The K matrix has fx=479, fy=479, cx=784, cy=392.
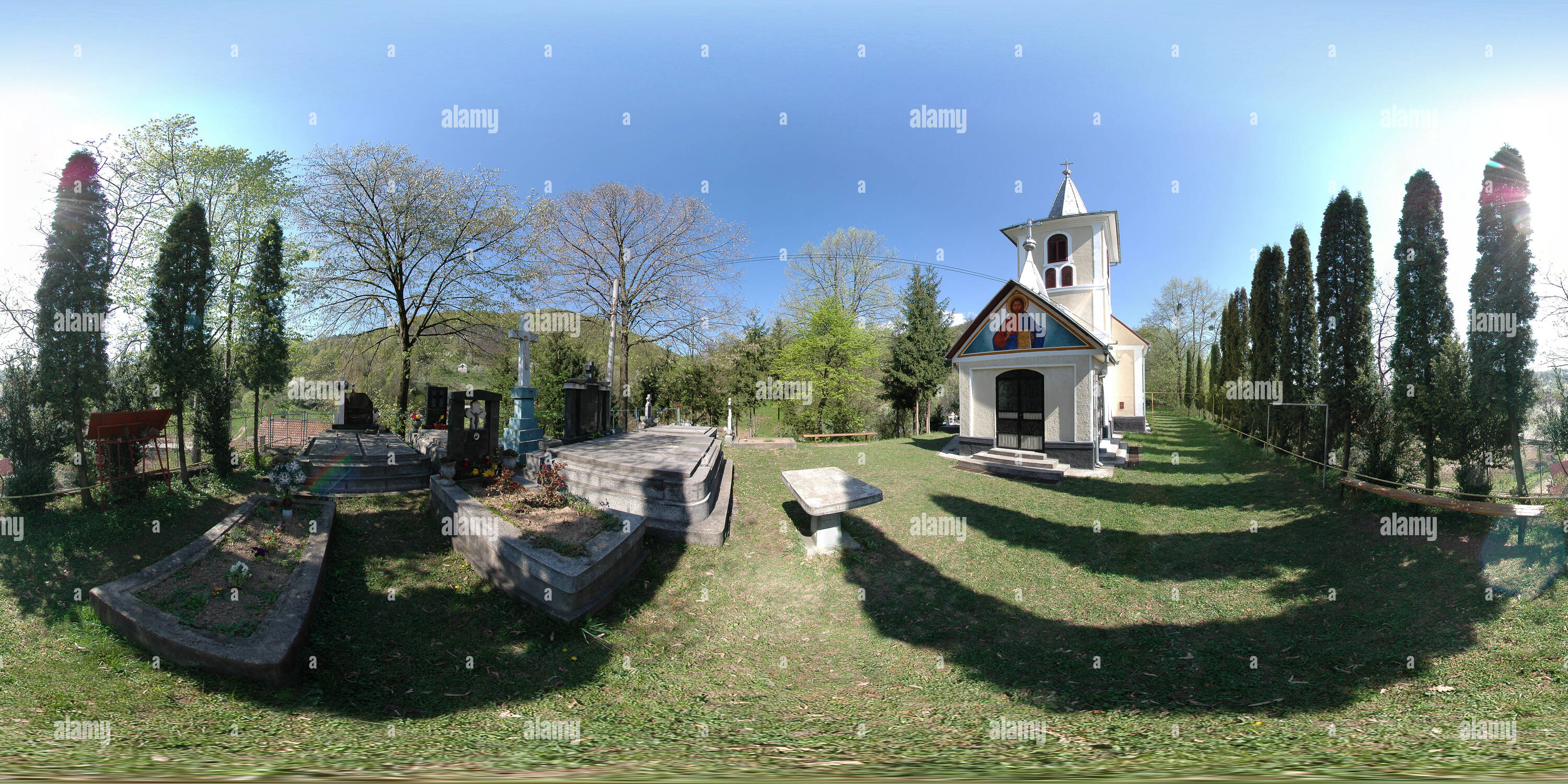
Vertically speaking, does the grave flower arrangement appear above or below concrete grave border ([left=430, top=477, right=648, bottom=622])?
above

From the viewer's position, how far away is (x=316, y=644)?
4289 millimetres

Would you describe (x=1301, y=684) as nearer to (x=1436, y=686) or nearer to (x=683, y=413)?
(x=1436, y=686)

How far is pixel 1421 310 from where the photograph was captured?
23.9 ft

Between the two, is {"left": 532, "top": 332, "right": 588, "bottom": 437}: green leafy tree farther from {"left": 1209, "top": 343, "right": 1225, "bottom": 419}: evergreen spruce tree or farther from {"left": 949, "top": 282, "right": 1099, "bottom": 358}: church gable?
{"left": 1209, "top": 343, "right": 1225, "bottom": 419}: evergreen spruce tree

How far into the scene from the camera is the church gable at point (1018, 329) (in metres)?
13.1

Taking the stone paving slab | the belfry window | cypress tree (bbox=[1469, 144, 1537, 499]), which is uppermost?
the belfry window

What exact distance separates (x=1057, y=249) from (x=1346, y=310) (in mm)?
10266

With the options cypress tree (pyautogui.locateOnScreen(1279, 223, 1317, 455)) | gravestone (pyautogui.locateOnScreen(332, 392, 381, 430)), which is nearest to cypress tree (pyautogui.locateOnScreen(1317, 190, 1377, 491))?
cypress tree (pyautogui.locateOnScreen(1279, 223, 1317, 455))

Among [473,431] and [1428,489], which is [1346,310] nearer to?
[1428,489]

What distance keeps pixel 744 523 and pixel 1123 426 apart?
2178cm

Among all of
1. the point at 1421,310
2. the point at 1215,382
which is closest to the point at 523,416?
the point at 1421,310

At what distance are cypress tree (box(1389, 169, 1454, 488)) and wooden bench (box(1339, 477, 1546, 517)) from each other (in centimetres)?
87

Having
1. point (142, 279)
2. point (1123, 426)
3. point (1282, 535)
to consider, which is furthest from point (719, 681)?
point (1123, 426)

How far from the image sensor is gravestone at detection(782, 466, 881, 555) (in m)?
6.79
